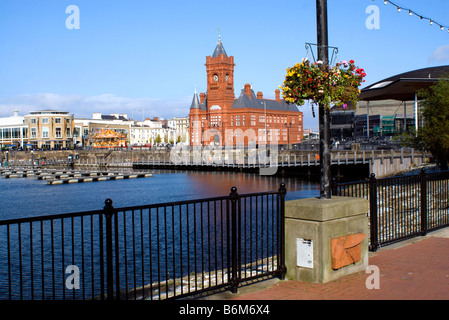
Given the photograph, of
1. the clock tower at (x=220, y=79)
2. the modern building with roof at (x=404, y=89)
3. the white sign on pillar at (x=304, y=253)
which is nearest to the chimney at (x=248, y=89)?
the clock tower at (x=220, y=79)

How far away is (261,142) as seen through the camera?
11306 centimetres

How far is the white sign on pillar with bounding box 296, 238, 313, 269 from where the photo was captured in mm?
7704

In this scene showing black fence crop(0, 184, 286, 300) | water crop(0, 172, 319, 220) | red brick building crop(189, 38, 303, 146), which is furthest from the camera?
red brick building crop(189, 38, 303, 146)

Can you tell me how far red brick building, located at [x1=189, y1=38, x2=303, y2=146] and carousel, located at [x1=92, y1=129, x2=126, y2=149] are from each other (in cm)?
2092

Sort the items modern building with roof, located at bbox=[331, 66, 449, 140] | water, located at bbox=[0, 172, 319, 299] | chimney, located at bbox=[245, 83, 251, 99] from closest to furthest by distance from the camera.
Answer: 1. water, located at bbox=[0, 172, 319, 299]
2. modern building with roof, located at bbox=[331, 66, 449, 140]
3. chimney, located at bbox=[245, 83, 251, 99]

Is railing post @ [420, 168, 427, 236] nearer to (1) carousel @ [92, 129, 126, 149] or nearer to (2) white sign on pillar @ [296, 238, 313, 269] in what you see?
(2) white sign on pillar @ [296, 238, 313, 269]

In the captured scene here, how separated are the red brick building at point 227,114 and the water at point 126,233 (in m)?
37.9

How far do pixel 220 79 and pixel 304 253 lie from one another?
106631mm

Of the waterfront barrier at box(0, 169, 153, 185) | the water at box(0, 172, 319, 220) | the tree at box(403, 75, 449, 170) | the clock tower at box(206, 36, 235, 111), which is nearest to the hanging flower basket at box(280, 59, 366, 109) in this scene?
the tree at box(403, 75, 449, 170)

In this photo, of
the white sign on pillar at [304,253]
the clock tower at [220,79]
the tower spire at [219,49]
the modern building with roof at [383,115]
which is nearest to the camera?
the white sign on pillar at [304,253]

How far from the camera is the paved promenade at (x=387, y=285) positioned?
6934 millimetres

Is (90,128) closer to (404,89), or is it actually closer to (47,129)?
(47,129)

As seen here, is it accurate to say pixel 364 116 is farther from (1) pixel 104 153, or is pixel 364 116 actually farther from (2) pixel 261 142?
(1) pixel 104 153

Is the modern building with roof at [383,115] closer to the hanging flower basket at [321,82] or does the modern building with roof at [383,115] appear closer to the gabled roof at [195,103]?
the gabled roof at [195,103]
